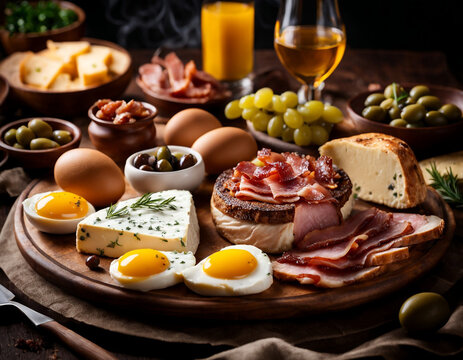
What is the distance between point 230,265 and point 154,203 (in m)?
0.58

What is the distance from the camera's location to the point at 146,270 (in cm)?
218

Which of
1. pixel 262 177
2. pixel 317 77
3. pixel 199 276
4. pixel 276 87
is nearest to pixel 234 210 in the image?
pixel 262 177

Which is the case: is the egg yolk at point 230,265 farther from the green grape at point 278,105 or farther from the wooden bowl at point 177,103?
→ the wooden bowl at point 177,103

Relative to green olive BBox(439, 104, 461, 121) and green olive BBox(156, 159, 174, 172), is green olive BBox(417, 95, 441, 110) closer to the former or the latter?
green olive BBox(439, 104, 461, 121)

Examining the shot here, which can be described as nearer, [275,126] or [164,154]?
[164,154]

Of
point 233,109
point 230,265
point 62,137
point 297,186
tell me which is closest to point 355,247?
point 297,186

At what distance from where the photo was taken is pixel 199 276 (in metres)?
2.19

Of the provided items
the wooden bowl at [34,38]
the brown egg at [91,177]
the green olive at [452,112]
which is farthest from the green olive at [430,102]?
the wooden bowl at [34,38]

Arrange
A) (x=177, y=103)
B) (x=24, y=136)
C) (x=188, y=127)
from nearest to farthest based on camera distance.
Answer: (x=24, y=136)
(x=188, y=127)
(x=177, y=103)

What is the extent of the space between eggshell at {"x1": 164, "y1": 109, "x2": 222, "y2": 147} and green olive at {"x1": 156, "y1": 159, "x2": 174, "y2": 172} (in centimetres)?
44

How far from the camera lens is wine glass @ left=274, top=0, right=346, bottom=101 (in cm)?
341

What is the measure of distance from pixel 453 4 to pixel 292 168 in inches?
132

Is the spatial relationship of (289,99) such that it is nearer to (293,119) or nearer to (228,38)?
(293,119)

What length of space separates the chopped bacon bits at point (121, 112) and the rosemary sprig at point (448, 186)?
1.52m
